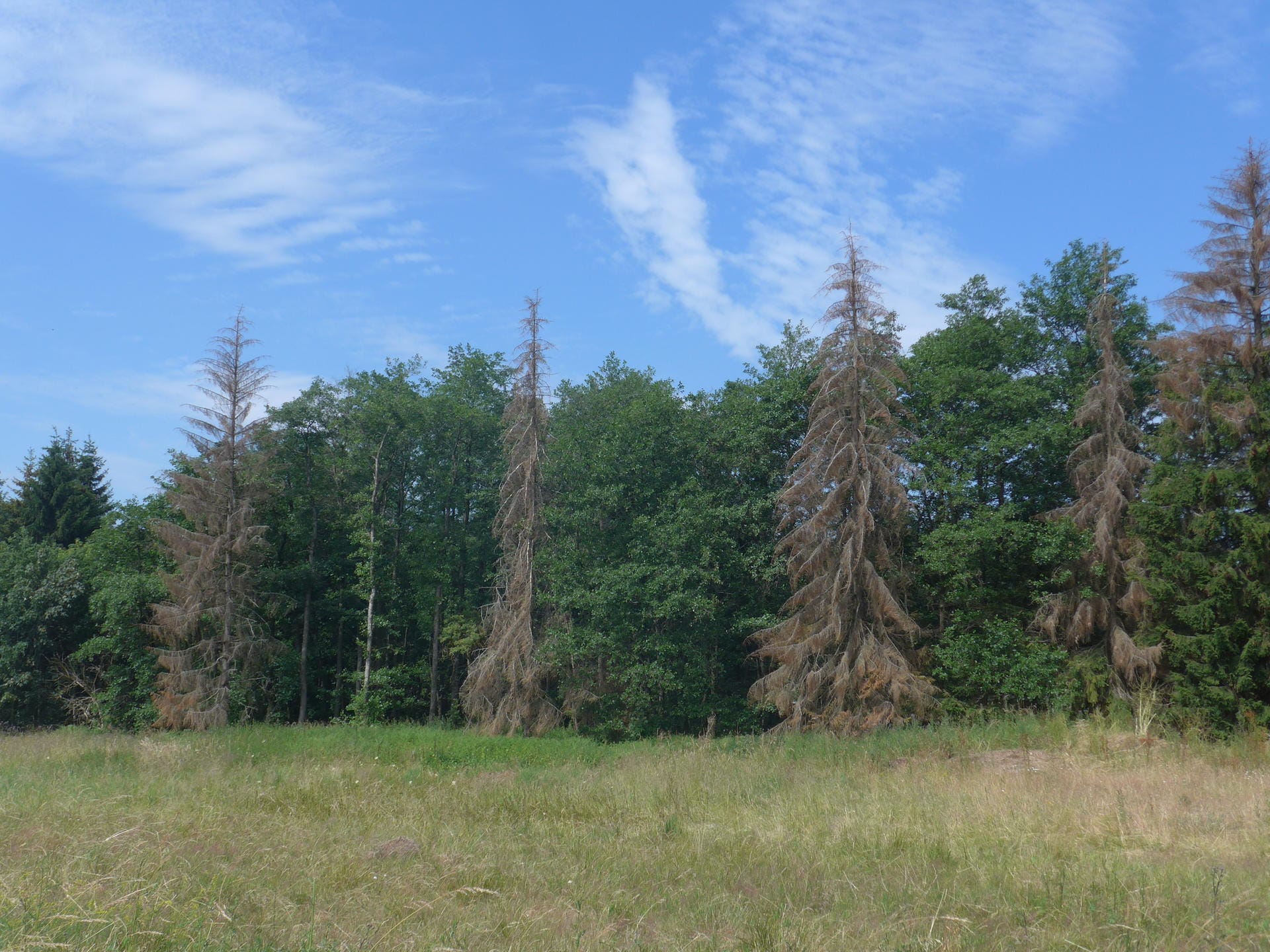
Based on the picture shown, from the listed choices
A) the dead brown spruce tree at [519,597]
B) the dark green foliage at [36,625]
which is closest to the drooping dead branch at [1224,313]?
the dead brown spruce tree at [519,597]

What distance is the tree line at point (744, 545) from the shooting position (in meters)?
19.7

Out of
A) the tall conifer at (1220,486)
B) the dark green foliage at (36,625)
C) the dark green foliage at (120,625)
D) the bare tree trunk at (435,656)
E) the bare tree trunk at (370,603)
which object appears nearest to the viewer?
the tall conifer at (1220,486)

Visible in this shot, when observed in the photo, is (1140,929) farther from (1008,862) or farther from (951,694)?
(951,694)

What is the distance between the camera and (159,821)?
8.24 meters

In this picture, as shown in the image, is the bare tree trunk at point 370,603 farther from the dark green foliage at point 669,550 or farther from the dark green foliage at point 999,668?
the dark green foliage at point 999,668

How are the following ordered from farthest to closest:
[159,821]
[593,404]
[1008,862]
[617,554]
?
[593,404] → [617,554] → [159,821] → [1008,862]

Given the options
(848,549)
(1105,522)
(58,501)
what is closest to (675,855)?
(848,549)

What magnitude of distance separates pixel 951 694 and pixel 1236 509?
8787mm

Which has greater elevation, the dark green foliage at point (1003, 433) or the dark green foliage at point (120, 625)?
the dark green foliage at point (1003, 433)

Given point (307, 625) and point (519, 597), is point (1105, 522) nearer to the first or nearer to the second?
point (519, 597)

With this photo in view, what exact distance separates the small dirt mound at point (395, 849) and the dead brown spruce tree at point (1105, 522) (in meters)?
20.1

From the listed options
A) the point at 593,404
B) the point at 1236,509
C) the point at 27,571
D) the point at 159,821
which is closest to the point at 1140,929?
the point at 159,821

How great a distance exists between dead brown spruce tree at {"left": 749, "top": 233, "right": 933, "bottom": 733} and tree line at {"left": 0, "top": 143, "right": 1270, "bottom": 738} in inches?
4.1

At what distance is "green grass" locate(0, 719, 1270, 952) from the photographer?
5.38 m
